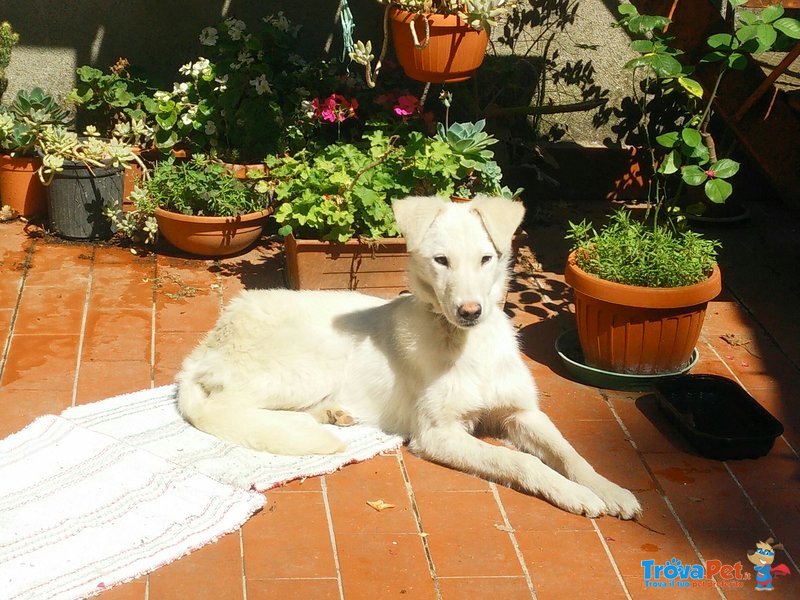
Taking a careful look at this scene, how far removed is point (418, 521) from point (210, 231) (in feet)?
9.59

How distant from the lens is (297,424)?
432cm

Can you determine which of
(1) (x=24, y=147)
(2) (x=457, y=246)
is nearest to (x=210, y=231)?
(1) (x=24, y=147)

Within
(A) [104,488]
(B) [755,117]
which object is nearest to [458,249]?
(A) [104,488]

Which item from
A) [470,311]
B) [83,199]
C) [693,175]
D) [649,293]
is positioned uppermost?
[693,175]

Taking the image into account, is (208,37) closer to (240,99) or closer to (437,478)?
(240,99)

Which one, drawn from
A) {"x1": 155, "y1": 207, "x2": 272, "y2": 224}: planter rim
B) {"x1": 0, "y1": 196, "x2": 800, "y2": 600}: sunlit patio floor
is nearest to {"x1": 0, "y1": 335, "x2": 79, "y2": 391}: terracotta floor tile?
{"x1": 0, "y1": 196, "x2": 800, "y2": 600}: sunlit patio floor

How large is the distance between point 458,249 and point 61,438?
74.8 inches

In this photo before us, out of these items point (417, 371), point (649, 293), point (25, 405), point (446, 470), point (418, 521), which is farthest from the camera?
point (649, 293)

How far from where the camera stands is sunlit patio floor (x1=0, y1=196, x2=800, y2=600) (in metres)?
3.59

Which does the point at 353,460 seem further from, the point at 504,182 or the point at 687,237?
the point at 504,182

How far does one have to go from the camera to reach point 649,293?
4.77m

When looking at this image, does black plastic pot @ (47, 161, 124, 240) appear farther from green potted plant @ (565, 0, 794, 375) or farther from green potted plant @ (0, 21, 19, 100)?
green potted plant @ (565, 0, 794, 375)

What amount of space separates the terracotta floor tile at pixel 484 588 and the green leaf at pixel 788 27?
118 inches

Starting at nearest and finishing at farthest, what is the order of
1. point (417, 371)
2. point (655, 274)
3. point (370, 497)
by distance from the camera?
1. point (370, 497)
2. point (417, 371)
3. point (655, 274)
